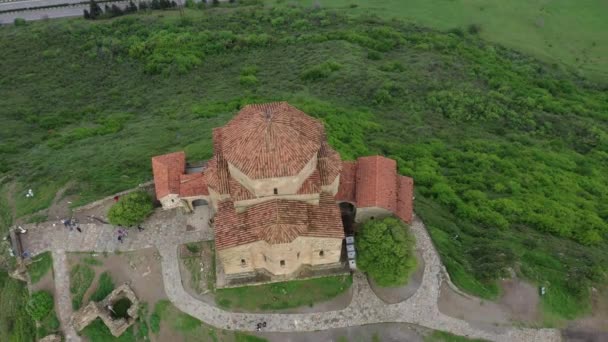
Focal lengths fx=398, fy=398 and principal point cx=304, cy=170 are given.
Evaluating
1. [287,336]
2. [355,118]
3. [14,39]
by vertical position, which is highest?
[14,39]

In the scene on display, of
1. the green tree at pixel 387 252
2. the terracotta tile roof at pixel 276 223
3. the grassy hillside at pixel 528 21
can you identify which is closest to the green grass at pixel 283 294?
the green tree at pixel 387 252

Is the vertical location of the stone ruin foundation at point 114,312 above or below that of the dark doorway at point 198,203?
below

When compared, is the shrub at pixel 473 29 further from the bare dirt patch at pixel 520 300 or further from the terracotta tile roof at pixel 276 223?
the terracotta tile roof at pixel 276 223

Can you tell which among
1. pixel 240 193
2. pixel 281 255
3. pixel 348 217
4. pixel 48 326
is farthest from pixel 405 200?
pixel 48 326

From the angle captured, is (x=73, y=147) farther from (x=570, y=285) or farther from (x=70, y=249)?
(x=570, y=285)

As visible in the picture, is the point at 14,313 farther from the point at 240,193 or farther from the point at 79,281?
the point at 240,193

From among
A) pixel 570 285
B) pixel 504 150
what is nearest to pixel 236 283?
pixel 570 285

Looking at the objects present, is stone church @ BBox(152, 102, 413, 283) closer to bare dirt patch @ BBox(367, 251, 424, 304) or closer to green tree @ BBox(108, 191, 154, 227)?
green tree @ BBox(108, 191, 154, 227)

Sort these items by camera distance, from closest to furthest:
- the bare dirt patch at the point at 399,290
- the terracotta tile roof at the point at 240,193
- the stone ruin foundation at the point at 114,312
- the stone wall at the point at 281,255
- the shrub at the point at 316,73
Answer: the terracotta tile roof at the point at 240,193
the stone wall at the point at 281,255
the stone ruin foundation at the point at 114,312
the bare dirt patch at the point at 399,290
the shrub at the point at 316,73
